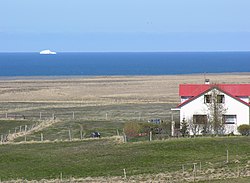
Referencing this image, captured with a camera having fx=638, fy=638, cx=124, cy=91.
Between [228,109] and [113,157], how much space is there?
1340 cm

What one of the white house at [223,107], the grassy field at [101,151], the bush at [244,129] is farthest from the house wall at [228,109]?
the grassy field at [101,151]

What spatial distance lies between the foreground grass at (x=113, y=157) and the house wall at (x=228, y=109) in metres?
5.45

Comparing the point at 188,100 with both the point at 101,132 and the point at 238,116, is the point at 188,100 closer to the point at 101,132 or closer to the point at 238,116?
the point at 238,116

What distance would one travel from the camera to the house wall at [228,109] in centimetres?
4744

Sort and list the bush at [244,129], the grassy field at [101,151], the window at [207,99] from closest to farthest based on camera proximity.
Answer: the grassy field at [101,151] → the bush at [244,129] → the window at [207,99]

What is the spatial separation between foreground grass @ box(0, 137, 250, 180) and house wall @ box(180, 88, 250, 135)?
5446mm

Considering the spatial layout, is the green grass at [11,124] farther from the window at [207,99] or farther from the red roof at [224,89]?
the window at [207,99]

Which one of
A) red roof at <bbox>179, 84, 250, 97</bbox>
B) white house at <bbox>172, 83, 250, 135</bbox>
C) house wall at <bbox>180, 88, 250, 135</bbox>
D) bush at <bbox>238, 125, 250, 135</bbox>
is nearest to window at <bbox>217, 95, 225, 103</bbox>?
white house at <bbox>172, 83, 250, 135</bbox>

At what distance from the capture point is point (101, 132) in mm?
52469

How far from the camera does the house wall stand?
4744 cm

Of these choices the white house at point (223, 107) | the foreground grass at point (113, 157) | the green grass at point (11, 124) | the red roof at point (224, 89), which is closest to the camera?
the foreground grass at point (113, 157)

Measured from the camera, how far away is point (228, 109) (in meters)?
47.8

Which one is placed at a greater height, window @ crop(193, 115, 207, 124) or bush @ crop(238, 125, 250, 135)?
window @ crop(193, 115, 207, 124)

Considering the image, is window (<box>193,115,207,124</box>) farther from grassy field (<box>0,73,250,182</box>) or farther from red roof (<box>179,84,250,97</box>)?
grassy field (<box>0,73,250,182</box>)
